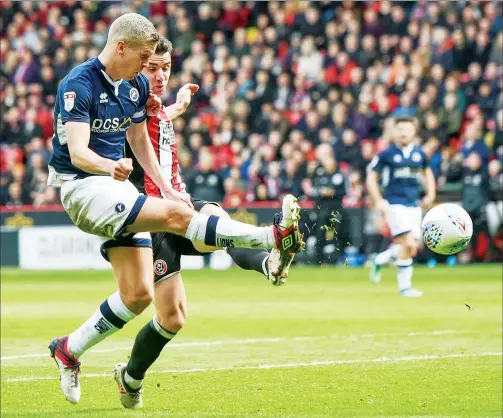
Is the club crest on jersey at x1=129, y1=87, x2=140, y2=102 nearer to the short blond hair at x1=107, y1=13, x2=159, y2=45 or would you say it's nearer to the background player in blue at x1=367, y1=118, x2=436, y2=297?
the short blond hair at x1=107, y1=13, x2=159, y2=45

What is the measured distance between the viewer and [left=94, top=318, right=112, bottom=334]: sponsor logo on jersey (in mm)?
7714

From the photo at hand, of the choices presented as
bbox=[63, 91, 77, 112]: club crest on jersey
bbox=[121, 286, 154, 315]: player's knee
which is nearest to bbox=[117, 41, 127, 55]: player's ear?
bbox=[63, 91, 77, 112]: club crest on jersey

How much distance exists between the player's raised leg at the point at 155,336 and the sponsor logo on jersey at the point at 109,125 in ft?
3.94

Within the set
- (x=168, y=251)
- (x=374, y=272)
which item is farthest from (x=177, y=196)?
(x=374, y=272)

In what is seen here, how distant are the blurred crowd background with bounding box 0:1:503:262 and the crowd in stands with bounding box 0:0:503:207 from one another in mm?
29

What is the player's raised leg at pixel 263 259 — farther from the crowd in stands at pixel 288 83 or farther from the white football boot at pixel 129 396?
the crowd in stands at pixel 288 83

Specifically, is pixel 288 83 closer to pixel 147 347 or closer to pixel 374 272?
pixel 374 272

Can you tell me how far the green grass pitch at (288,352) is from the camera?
26.8 ft

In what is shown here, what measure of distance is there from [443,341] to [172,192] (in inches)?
181

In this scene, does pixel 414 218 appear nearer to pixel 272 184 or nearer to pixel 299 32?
pixel 272 184

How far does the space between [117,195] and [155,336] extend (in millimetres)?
1440

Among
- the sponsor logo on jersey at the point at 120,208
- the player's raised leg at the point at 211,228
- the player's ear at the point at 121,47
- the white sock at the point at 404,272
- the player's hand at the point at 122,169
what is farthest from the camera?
the white sock at the point at 404,272

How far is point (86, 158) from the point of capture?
22.9 feet

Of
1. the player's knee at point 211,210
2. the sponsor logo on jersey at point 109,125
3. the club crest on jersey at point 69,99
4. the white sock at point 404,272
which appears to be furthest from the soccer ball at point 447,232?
the white sock at point 404,272
